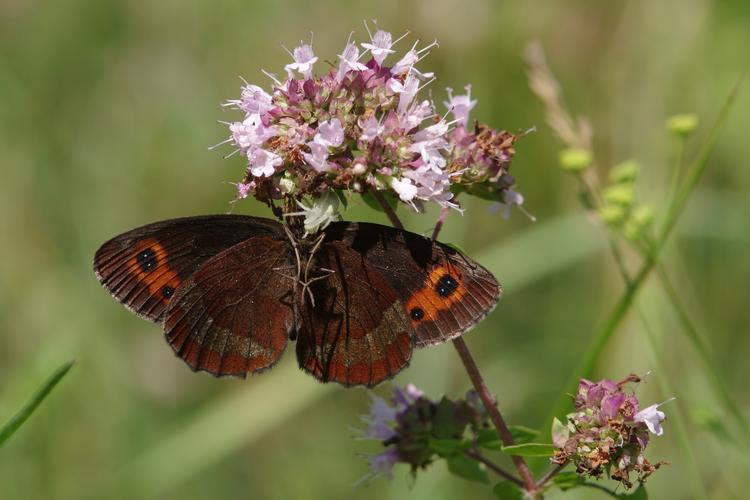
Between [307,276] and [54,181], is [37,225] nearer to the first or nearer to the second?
[54,181]

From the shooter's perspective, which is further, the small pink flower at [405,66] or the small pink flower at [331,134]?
the small pink flower at [405,66]

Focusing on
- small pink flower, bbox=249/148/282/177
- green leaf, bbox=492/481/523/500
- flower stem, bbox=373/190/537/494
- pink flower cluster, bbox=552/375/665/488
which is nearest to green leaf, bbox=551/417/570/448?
pink flower cluster, bbox=552/375/665/488

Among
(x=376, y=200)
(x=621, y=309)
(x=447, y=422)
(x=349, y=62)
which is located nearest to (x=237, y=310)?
(x=376, y=200)

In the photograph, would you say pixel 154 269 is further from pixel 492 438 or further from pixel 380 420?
pixel 492 438

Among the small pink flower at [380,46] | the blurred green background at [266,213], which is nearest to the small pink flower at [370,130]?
the small pink flower at [380,46]

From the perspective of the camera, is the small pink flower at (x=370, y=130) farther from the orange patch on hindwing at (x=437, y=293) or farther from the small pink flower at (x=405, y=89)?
the orange patch on hindwing at (x=437, y=293)

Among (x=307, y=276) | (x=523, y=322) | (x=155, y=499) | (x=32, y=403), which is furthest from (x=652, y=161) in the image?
(x=32, y=403)

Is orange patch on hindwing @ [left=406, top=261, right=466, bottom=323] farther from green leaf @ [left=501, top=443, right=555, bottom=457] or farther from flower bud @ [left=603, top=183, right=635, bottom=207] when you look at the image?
flower bud @ [left=603, top=183, right=635, bottom=207]
